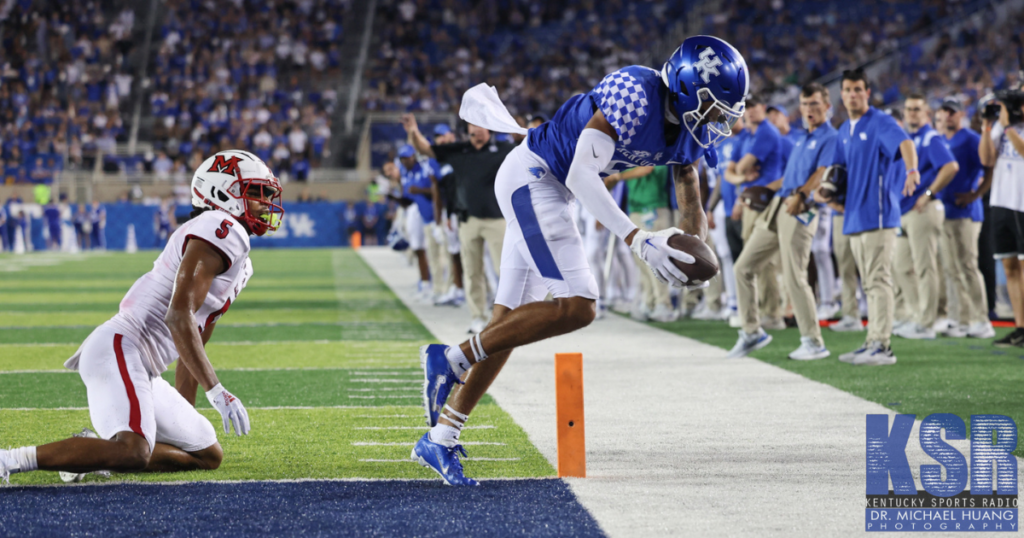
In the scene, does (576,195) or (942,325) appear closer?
(576,195)

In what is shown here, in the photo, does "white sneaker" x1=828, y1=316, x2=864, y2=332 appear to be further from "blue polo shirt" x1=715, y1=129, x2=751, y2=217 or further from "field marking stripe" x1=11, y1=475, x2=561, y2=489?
"field marking stripe" x1=11, y1=475, x2=561, y2=489

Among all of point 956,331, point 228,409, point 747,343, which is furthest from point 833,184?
point 228,409

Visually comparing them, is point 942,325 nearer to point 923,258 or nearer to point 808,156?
point 923,258

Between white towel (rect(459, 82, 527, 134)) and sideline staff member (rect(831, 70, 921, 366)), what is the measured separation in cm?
368

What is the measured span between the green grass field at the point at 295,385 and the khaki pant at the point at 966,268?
15.8 feet

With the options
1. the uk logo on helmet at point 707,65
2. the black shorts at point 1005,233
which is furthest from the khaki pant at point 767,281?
the uk logo on helmet at point 707,65

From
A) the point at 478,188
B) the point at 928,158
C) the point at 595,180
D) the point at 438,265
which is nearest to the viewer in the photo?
the point at 595,180

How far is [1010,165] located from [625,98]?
567 cm

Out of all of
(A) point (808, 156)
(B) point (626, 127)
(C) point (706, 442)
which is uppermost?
(B) point (626, 127)

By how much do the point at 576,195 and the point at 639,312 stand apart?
7482 mm

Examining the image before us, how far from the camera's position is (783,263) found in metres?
7.96

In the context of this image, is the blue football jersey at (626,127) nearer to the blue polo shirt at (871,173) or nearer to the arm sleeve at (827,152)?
the blue polo shirt at (871,173)

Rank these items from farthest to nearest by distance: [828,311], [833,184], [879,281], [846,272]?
[828,311] → [846,272] → [833,184] → [879,281]

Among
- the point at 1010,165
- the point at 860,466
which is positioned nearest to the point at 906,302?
the point at 1010,165
